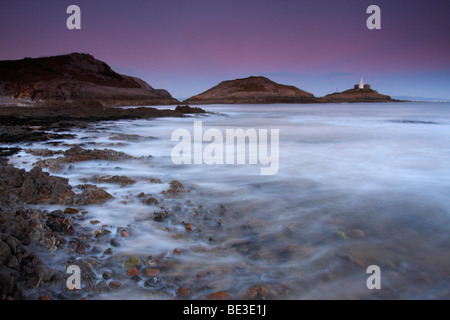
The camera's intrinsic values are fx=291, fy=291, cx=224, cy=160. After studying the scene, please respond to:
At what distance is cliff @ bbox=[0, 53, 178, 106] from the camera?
4812 cm

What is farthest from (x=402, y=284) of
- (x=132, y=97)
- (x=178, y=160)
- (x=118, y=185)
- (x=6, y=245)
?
(x=132, y=97)

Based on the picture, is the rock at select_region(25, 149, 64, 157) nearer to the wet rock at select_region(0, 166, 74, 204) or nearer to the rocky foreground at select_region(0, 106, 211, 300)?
the rocky foreground at select_region(0, 106, 211, 300)

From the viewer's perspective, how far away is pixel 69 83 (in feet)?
167

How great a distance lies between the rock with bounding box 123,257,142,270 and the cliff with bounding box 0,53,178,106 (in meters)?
32.8

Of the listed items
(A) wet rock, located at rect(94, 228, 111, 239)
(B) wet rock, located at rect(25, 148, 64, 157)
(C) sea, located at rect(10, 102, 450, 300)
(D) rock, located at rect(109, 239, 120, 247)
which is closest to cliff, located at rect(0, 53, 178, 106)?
(B) wet rock, located at rect(25, 148, 64, 157)

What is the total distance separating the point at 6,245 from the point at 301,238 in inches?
91.2

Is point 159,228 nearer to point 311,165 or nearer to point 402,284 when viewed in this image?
point 402,284

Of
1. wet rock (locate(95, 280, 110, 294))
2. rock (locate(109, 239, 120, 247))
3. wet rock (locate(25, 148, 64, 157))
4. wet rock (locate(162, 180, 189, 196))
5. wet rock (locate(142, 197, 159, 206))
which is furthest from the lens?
wet rock (locate(25, 148, 64, 157))

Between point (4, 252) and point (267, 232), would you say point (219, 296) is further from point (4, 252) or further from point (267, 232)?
point (4, 252)

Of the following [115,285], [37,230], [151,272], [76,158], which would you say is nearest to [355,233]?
[151,272]

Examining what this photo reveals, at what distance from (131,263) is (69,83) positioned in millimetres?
57271

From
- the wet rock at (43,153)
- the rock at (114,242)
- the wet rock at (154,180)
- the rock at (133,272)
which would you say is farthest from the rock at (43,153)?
the rock at (133,272)

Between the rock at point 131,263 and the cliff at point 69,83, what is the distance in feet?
108

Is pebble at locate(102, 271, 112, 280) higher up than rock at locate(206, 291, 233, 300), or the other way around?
pebble at locate(102, 271, 112, 280)
